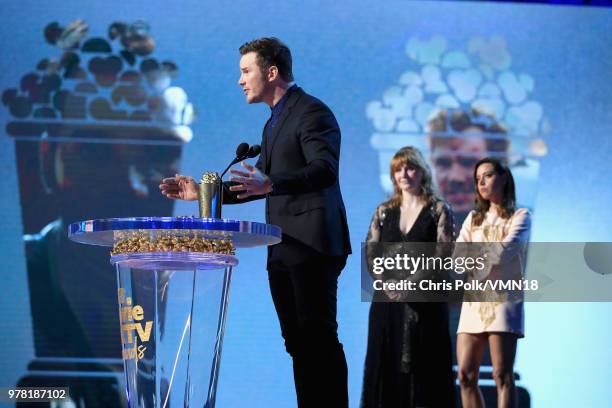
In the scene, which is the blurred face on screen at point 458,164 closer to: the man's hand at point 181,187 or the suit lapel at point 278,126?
the suit lapel at point 278,126

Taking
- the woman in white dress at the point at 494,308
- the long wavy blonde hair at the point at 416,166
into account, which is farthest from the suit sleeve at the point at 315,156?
the long wavy blonde hair at the point at 416,166

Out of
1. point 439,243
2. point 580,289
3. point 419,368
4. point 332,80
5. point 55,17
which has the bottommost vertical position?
point 419,368

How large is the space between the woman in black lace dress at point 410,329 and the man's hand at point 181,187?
203cm

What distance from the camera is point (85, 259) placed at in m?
4.76

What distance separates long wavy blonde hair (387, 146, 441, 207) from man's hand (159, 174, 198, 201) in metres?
2.11

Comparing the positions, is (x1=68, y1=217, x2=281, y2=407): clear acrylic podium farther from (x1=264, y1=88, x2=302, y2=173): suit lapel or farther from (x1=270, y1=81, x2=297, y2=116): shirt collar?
(x1=270, y1=81, x2=297, y2=116): shirt collar

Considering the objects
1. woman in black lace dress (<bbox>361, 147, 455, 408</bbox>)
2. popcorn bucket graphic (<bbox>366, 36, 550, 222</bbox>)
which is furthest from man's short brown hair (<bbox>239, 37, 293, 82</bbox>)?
popcorn bucket graphic (<bbox>366, 36, 550, 222</bbox>)

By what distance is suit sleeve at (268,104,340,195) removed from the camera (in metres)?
2.64

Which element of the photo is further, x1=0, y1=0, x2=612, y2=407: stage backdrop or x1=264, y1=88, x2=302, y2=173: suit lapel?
x1=0, y1=0, x2=612, y2=407: stage backdrop

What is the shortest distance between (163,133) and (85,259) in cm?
81

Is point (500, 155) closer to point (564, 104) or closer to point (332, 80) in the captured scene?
point (564, 104)

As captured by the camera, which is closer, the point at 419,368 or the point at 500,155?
the point at 419,368

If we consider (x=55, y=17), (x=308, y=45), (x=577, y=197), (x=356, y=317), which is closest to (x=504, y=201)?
(x=577, y=197)

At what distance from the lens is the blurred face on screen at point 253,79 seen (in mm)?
3010
